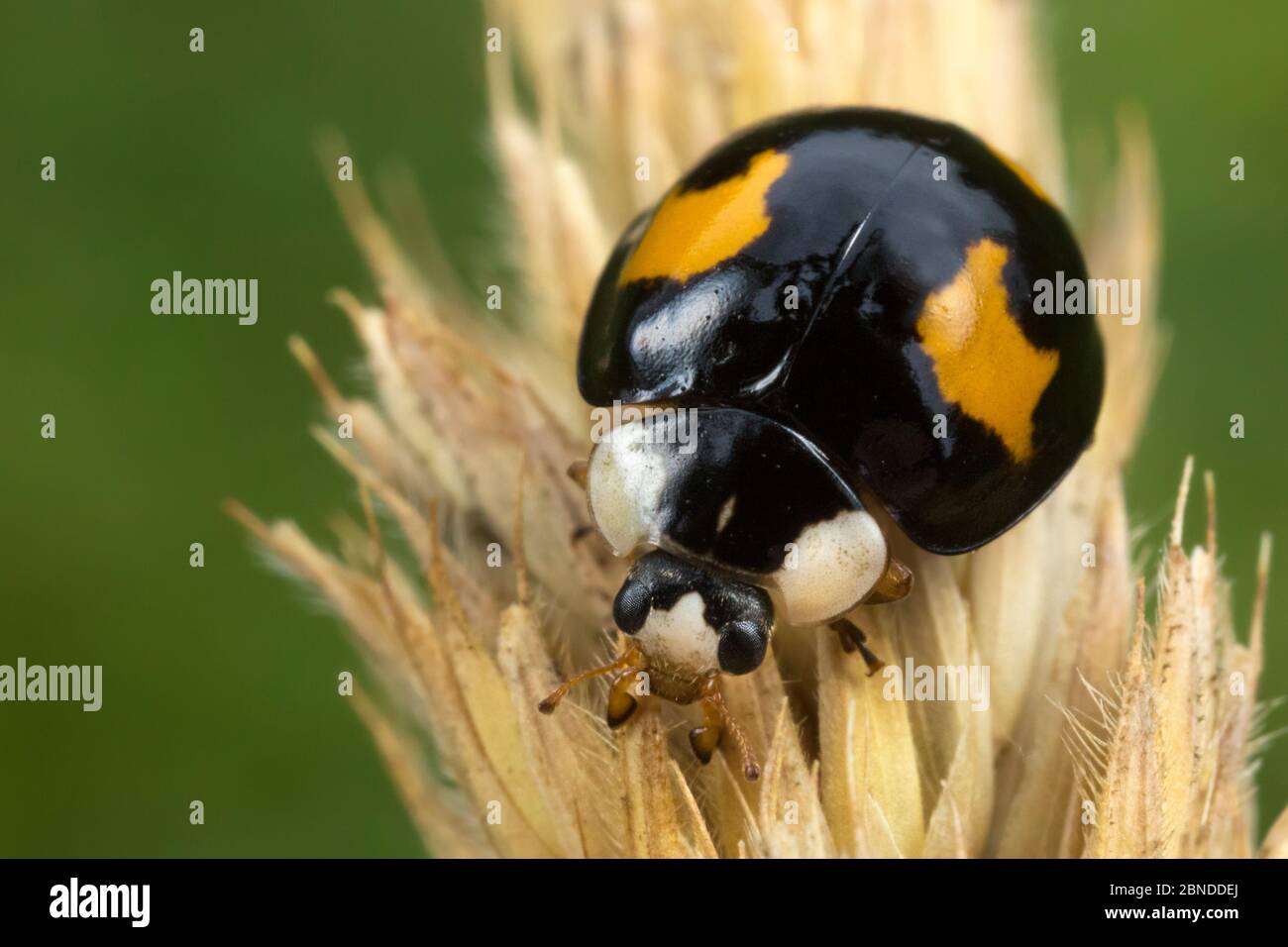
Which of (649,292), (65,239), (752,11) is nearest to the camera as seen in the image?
(649,292)

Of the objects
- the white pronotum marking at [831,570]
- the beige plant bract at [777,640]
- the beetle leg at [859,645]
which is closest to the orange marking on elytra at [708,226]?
the beige plant bract at [777,640]

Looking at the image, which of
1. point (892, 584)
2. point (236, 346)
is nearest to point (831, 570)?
point (892, 584)

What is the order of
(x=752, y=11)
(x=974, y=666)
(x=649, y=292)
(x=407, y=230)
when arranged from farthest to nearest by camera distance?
(x=407, y=230), (x=752, y=11), (x=649, y=292), (x=974, y=666)

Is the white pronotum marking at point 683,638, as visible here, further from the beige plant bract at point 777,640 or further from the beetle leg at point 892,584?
the beetle leg at point 892,584

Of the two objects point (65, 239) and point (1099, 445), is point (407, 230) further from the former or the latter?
point (65, 239)

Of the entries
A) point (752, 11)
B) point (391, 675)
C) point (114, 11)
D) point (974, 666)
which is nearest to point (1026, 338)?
point (974, 666)
